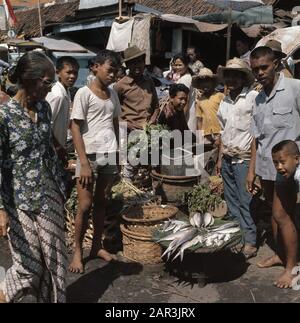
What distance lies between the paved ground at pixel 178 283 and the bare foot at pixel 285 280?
0.18 ft

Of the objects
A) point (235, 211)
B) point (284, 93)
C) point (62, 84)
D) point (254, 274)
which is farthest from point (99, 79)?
point (254, 274)

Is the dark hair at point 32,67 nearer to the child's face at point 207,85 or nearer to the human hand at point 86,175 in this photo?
the human hand at point 86,175

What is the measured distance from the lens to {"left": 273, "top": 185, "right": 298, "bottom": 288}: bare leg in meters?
4.06

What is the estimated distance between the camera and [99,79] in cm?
417

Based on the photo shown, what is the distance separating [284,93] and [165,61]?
8.01 metres

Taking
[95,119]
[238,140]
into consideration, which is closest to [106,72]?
[95,119]

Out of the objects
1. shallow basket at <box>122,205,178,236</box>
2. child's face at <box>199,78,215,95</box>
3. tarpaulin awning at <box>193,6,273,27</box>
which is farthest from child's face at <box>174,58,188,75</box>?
tarpaulin awning at <box>193,6,273,27</box>

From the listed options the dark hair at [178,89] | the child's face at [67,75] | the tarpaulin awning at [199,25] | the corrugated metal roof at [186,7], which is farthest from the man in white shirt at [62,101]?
the corrugated metal roof at [186,7]

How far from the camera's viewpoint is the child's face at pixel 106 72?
13.5ft

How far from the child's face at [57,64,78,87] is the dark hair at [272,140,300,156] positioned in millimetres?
2420

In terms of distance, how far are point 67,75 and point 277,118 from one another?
7.67ft

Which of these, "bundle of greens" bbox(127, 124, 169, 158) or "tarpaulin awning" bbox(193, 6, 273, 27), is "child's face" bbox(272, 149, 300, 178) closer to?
"bundle of greens" bbox(127, 124, 169, 158)

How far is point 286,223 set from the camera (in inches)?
161

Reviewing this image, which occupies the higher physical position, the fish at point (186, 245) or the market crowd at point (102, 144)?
the market crowd at point (102, 144)
